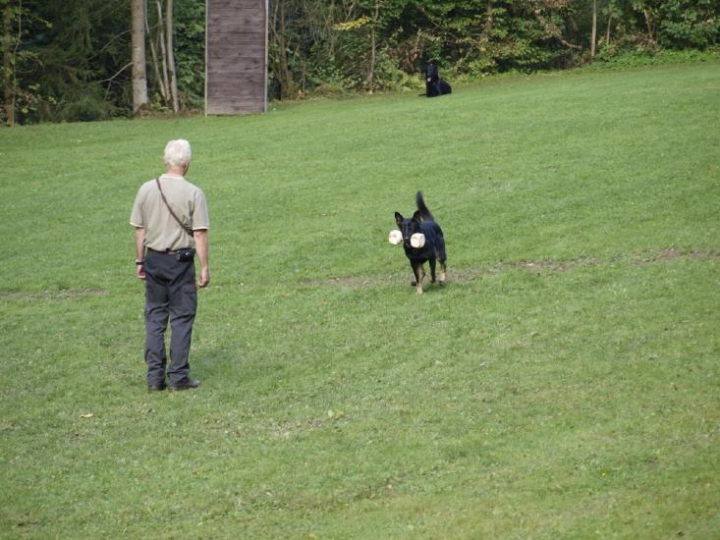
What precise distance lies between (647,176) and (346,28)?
18.6 metres

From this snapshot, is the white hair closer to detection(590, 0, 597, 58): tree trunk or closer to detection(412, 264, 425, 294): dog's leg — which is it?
detection(412, 264, 425, 294): dog's leg

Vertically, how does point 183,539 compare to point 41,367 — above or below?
above

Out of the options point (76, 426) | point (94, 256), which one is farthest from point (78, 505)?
point (94, 256)

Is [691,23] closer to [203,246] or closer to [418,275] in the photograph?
[418,275]

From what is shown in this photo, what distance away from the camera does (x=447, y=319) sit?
481 inches

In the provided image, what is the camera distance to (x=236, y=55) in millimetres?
31172

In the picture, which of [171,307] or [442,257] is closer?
[171,307]

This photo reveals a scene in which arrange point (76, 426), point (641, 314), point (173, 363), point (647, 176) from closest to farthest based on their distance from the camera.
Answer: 1. point (76, 426)
2. point (173, 363)
3. point (641, 314)
4. point (647, 176)

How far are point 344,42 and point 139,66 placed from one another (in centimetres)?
694

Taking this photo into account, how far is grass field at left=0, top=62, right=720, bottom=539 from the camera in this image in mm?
7520

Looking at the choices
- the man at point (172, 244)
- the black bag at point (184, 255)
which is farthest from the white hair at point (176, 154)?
the black bag at point (184, 255)

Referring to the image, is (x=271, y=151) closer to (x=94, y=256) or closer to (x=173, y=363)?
(x=94, y=256)

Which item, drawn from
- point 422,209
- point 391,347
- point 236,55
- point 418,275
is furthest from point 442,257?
point 236,55

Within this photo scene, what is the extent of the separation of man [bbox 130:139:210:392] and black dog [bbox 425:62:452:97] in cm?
2049
